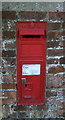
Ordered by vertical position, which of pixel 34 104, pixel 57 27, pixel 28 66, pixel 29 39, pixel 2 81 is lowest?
pixel 34 104

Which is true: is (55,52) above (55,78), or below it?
above

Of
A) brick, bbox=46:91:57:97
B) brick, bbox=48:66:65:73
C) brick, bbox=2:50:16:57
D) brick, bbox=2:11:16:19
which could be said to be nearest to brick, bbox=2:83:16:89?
brick, bbox=2:50:16:57

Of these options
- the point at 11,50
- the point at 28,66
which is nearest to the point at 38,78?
the point at 28,66

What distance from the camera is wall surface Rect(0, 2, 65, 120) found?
3477 millimetres

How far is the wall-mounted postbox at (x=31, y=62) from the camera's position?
11.4ft

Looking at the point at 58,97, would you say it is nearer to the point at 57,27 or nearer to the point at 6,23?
the point at 57,27

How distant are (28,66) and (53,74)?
1.95 ft

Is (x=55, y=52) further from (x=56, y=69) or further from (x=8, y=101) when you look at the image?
(x=8, y=101)

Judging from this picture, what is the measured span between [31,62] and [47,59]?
36 centimetres

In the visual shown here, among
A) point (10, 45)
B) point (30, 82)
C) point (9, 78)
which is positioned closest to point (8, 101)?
point (9, 78)

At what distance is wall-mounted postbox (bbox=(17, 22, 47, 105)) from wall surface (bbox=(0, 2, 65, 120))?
0.32 feet

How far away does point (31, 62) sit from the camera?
3.58 m

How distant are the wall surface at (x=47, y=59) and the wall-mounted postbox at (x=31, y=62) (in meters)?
0.10

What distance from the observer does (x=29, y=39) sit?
3.50 meters
